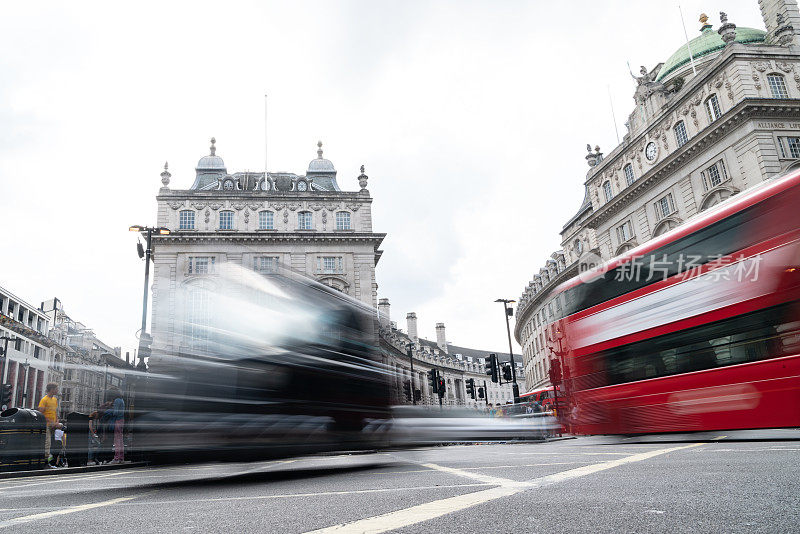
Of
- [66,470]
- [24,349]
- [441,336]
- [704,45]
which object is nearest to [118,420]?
[66,470]

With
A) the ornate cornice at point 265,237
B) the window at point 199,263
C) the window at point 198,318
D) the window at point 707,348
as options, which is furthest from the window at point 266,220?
the window at point 198,318

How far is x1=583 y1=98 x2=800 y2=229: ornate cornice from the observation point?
27.8 m

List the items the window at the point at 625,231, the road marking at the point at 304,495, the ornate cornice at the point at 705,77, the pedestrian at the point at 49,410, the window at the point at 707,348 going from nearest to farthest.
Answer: the road marking at the point at 304,495 → the window at the point at 707,348 → the pedestrian at the point at 49,410 → the ornate cornice at the point at 705,77 → the window at the point at 625,231

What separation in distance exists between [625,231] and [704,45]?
48.3 ft

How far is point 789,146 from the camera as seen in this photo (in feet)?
91.8

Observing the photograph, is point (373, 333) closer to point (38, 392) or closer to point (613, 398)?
point (613, 398)

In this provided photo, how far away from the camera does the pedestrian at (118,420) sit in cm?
1220

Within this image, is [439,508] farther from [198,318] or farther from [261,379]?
Answer: [198,318]

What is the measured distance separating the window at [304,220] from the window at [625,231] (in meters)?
25.6

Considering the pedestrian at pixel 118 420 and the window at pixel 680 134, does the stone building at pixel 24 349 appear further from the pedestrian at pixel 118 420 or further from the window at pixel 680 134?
the window at pixel 680 134

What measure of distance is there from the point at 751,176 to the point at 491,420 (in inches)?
755

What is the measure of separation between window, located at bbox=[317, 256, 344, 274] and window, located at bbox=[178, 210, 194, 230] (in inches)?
449

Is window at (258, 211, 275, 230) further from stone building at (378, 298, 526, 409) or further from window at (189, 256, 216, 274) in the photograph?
stone building at (378, 298, 526, 409)

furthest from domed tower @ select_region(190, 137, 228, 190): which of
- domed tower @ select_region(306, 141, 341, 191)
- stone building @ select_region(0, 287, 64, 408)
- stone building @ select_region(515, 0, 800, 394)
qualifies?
stone building @ select_region(515, 0, 800, 394)
